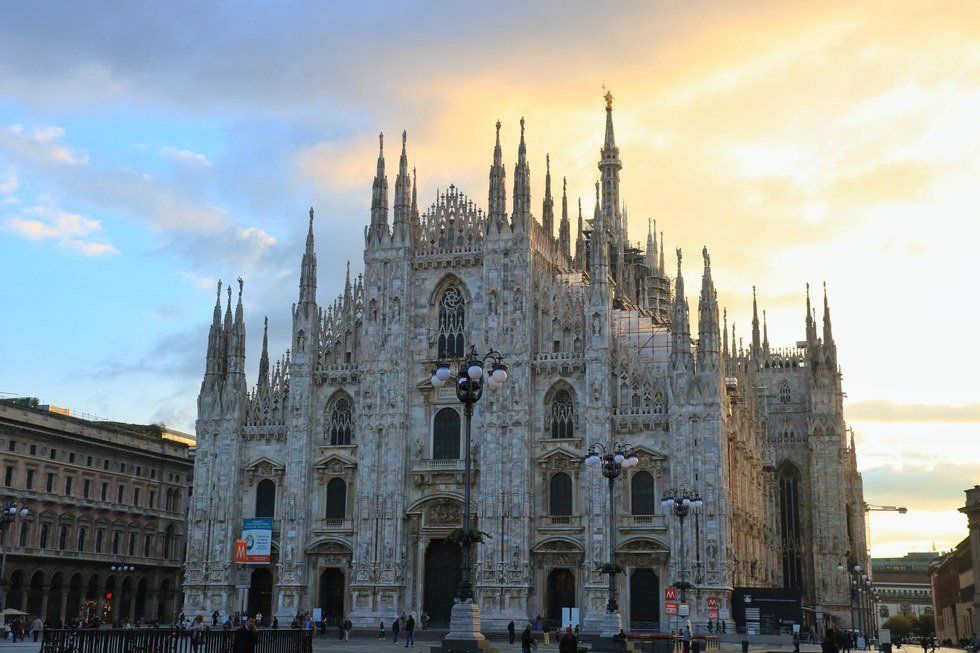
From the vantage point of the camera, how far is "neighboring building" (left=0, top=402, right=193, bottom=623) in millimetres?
69438

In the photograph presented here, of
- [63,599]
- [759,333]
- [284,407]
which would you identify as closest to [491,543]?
[284,407]

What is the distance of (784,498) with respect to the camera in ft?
307

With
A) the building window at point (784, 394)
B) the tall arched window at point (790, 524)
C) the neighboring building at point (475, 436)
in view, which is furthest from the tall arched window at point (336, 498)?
the building window at point (784, 394)

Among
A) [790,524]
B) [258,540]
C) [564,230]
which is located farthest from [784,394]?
[258,540]

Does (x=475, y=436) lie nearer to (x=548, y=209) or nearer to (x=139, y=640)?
(x=548, y=209)

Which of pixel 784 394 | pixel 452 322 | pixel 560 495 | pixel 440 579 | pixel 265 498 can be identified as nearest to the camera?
pixel 560 495

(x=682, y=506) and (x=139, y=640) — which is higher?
(x=682, y=506)

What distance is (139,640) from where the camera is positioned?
25.8 m

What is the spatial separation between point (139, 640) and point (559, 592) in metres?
34.1

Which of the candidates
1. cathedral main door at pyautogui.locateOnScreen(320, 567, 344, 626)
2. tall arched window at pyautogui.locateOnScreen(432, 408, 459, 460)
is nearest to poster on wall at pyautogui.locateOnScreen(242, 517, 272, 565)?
cathedral main door at pyautogui.locateOnScreen(320, 567, 344, 626)

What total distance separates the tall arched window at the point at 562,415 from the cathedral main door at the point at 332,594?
1468 cm

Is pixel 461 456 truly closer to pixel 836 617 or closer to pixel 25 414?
pixel 25 414

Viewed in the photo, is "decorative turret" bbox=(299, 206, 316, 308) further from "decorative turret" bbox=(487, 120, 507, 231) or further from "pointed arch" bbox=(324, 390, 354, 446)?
"decorative turret" bbox=(487, 120, 507, 231)

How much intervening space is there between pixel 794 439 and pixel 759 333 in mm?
13033
